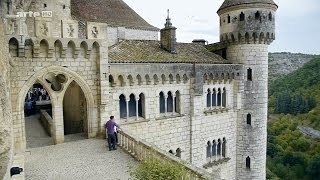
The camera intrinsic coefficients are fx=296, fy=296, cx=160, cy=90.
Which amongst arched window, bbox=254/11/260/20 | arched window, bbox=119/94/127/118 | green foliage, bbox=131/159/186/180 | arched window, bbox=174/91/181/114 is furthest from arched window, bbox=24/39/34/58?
arched window, bbox=254/11/260/20

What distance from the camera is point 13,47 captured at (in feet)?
39.8

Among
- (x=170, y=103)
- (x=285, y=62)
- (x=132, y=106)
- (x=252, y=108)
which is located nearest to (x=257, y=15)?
(x=252, y=108)

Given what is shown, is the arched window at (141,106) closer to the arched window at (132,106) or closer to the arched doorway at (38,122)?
the arched window at (132,106)

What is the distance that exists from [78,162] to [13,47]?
5.42 metres

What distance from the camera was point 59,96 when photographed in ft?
44.8

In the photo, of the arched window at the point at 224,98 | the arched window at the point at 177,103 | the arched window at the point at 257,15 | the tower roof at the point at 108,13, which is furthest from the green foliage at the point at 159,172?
the tower roof at the point at 108,13

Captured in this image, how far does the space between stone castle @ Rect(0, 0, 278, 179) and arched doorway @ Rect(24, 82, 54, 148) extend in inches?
47.5

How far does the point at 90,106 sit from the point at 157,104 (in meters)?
5.00

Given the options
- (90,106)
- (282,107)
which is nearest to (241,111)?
(90,106)

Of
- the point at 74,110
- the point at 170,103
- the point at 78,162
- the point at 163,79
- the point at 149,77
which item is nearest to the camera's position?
the point at 78,162

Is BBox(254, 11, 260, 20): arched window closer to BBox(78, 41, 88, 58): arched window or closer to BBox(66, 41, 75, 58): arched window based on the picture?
BBox(78, 41, 88, 58): arched window

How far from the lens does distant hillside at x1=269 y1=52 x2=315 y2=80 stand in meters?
157

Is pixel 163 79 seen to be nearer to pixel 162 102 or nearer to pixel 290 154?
pixel 162 102

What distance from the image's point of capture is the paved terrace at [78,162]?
395 inches
